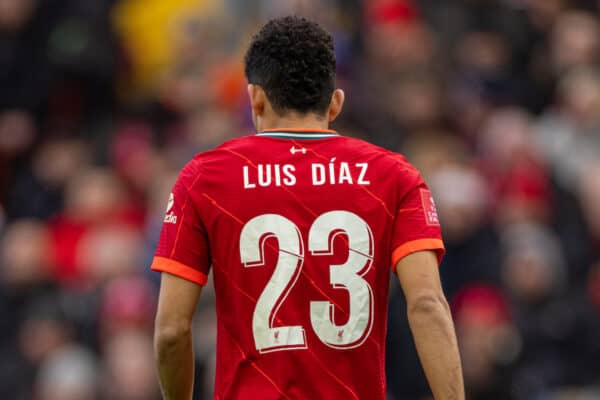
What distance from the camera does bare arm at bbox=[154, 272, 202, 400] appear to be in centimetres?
433

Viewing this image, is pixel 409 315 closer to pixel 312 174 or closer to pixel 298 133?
pixel 312 174

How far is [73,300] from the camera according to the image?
392 inches

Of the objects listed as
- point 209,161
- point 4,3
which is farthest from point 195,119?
point 209,161

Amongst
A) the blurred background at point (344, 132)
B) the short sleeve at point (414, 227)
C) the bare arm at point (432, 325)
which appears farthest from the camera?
the blurred background at point (344, 132)

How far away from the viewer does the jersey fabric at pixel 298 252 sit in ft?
14.1

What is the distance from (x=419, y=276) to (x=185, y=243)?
0.76m

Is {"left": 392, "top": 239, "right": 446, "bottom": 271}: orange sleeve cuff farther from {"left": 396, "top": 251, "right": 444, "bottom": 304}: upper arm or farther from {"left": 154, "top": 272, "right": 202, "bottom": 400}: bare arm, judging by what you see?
{"left": 154, "top": 272, "right": 202, "bottom": 400}: bare arm

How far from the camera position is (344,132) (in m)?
10.5

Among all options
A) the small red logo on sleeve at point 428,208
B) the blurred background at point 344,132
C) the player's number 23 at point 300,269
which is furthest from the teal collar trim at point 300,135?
the blurred background at point 344,132

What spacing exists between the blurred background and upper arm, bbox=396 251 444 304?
174 inches

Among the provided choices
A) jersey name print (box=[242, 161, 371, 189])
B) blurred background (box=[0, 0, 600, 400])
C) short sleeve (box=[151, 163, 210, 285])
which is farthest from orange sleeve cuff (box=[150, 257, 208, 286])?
blurred background (box=[0, 0, 600, 400])

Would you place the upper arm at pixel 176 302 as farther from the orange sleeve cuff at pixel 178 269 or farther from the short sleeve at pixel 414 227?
the short sleeve at pixel 414 227

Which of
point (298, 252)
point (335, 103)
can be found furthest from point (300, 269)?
point (335, 103)

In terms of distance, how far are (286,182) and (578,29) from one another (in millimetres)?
7732
